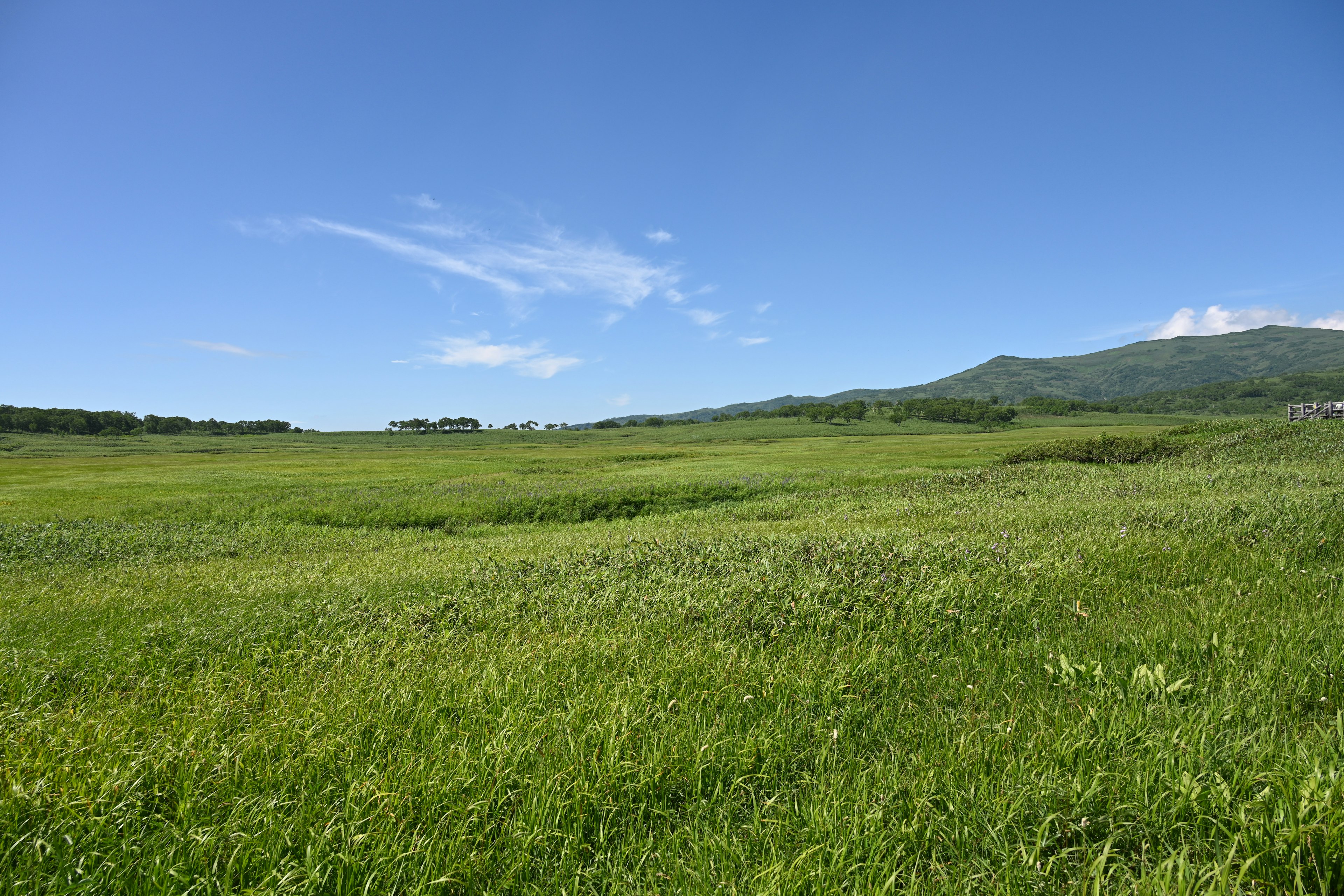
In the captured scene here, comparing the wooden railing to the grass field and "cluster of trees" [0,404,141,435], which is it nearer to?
the grass field

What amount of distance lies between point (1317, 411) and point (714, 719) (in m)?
61.8

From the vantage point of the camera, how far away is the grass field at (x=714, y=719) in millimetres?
2883

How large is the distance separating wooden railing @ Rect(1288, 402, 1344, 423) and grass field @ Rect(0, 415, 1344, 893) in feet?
141

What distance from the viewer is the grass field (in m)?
2.88

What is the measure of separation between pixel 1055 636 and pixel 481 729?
215 inches

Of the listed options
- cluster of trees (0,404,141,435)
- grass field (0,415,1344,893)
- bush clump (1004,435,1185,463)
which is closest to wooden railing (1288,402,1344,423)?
bush clump (1004,435,1185,463)

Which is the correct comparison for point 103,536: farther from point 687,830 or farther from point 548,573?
point 687,830

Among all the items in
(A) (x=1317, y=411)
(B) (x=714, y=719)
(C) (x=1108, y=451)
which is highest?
(A) (x=1317, y=411)

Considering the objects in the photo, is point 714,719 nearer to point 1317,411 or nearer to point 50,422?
point 1317,411

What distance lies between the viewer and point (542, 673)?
16.4 ft

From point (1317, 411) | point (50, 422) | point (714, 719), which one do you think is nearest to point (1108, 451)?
point (1317, 411)

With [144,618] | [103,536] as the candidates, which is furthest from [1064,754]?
[103,536]

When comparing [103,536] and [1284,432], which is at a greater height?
[1284,432]

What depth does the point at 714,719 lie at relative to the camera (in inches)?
170
